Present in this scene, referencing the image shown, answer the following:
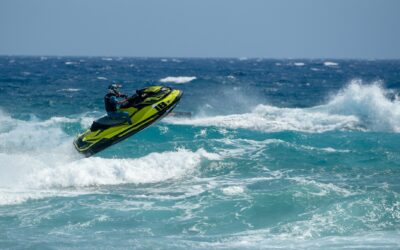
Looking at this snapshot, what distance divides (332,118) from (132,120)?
48.2 ft

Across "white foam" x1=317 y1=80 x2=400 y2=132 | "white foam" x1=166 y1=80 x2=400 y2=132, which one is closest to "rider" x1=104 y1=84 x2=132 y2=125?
"white foam" x1=166 y1=80 x2=400 y2=132

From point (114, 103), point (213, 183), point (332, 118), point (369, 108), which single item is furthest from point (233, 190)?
point (369, 108)

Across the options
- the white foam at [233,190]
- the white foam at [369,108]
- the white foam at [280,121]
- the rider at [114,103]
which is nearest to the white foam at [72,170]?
the rider at [114,103]

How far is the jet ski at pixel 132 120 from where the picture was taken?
1536 cm

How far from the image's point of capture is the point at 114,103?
49.3 ft

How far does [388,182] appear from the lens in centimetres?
1566

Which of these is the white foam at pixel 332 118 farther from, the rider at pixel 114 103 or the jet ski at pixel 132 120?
the rider at pixel 114 103

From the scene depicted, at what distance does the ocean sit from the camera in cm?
1155

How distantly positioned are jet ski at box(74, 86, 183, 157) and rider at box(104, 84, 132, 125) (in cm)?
13

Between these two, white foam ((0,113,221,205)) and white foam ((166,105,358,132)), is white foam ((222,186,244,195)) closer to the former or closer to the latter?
white foam ((0,113,221,205))

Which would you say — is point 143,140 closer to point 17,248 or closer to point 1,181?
point 1,181

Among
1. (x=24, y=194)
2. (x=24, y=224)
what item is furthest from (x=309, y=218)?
(x=24, y=194)

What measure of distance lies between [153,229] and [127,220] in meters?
0.82

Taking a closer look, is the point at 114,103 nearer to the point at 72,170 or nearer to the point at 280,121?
the point at 72,170
